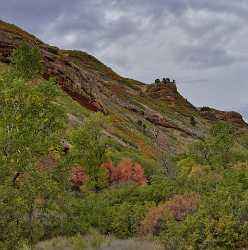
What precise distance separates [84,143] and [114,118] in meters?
44.1

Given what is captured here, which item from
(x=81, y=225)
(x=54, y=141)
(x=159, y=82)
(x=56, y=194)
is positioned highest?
(x=159, y=82)

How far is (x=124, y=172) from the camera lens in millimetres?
48469

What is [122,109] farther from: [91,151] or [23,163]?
[23,163]

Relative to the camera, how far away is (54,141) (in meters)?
25.2

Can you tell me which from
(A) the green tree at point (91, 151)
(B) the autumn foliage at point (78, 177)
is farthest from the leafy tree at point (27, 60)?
(A) the green tree at point (91, 151)

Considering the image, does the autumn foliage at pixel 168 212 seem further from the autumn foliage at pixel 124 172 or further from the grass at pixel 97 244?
the autumn foliage at pixel 124 172

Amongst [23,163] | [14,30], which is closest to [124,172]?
[23,163]

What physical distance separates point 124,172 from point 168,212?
27.7 meters

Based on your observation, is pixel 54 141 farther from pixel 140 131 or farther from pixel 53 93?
pixel 140 131

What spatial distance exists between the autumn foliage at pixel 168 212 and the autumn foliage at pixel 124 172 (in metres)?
24.8

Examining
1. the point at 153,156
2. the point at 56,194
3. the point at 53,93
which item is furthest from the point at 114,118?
the point at 56,194

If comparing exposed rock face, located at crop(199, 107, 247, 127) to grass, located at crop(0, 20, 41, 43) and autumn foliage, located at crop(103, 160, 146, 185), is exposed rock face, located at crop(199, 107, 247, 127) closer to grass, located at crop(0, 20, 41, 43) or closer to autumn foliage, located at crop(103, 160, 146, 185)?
grass, located at crop(0, 20, 41, 43)

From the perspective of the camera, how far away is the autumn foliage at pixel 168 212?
68.1 ft

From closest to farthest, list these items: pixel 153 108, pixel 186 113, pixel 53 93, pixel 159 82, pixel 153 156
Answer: pixel 53 93 → pixel 153 156 → pixel 153 108 → pixel 186 113 → pixel 159 82
